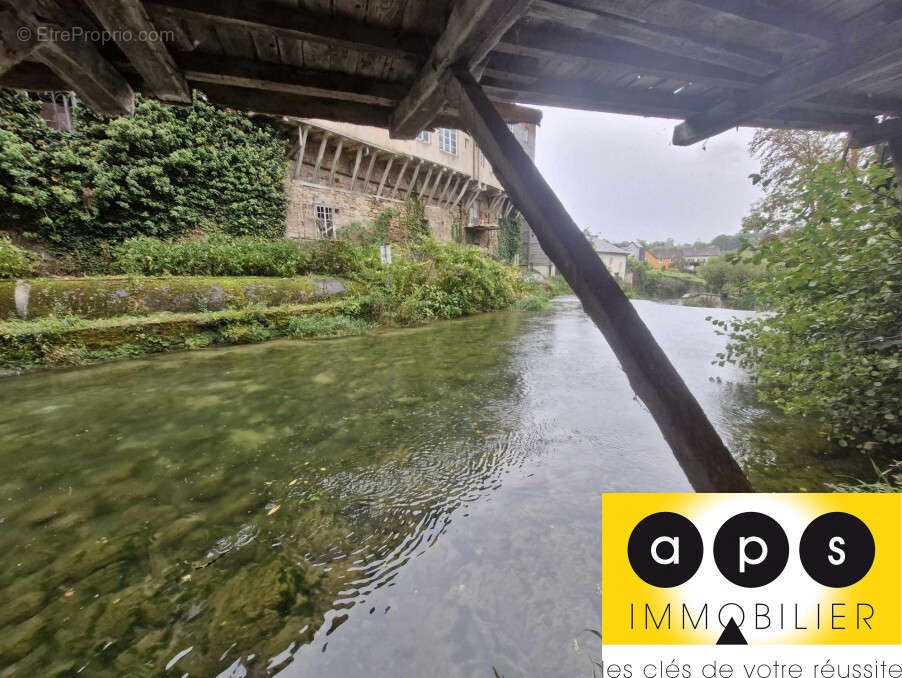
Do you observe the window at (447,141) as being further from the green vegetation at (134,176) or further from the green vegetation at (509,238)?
the green vegetation at (134,176)

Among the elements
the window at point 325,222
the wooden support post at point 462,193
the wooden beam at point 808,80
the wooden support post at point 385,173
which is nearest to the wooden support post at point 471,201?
the wooden support post at point 462,193

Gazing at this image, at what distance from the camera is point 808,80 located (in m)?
1.81

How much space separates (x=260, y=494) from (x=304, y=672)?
145 centimetres

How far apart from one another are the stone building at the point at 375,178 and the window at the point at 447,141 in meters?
0.04

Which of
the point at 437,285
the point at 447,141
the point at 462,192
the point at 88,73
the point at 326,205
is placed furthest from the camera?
the point at 462,192

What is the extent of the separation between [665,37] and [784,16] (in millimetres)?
514

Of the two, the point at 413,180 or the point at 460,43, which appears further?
the point at 413,180

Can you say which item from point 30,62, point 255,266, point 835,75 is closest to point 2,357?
point 255,266

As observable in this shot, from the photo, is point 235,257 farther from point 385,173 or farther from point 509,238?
point 509,238

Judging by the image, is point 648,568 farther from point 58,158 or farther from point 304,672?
point 58,158

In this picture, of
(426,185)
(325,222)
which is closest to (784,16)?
(325,222)

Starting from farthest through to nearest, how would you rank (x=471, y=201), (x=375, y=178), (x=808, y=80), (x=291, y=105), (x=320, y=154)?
(x=471, y=201), (x=375, y=178), (x=320, y=154), (x=291, y=105), (x=808, y=80)

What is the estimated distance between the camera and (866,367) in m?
2.36

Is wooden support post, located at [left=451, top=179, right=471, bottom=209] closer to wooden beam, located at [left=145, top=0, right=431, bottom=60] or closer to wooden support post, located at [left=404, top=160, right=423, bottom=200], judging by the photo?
wooden support post, located at [left=404, top=160, right=423, bottom=200]
